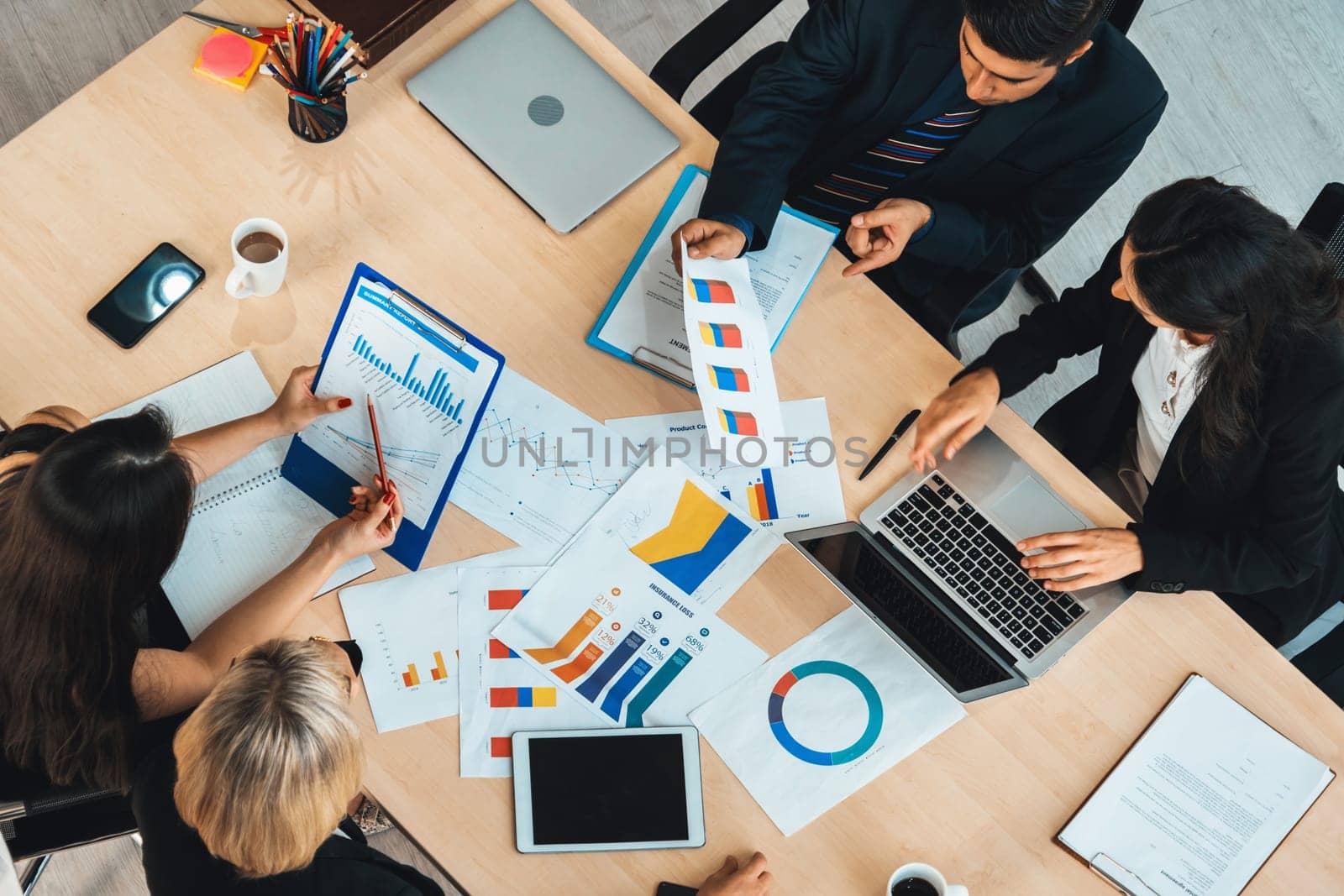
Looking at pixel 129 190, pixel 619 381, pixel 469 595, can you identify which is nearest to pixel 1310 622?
pixel 619 381

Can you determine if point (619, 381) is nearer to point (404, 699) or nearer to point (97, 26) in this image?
point (404, 699)

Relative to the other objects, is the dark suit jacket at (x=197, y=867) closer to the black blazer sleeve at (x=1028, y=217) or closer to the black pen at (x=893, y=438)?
the black pen at (x=893, y=438)

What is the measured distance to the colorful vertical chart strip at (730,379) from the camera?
1479mm

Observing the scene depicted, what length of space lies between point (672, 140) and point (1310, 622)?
52.5 inches

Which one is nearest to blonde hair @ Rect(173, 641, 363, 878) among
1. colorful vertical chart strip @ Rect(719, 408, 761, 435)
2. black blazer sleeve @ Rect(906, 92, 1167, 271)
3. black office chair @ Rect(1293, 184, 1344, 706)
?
colorful vertical chart strip @ Rect(719, 408, 761, 435)

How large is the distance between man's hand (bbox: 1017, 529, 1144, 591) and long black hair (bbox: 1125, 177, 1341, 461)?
0.80 ft

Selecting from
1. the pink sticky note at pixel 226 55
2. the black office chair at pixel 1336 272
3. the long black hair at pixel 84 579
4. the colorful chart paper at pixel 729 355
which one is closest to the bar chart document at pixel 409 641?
the long black hair at pixel 84 579

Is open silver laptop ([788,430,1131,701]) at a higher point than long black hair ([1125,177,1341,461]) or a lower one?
lower

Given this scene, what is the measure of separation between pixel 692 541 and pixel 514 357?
0.37 meters

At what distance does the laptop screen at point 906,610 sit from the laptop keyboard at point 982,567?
44 mm

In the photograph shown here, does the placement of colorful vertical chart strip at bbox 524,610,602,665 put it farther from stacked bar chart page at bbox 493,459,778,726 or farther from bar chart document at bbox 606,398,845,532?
bar chart document at bbox 606,398,845,532

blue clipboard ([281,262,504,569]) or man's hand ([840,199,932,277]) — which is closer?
blue clipboard ([281,262,504,569])

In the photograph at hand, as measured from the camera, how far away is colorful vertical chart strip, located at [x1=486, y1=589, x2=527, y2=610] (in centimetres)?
146

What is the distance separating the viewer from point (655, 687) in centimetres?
145
